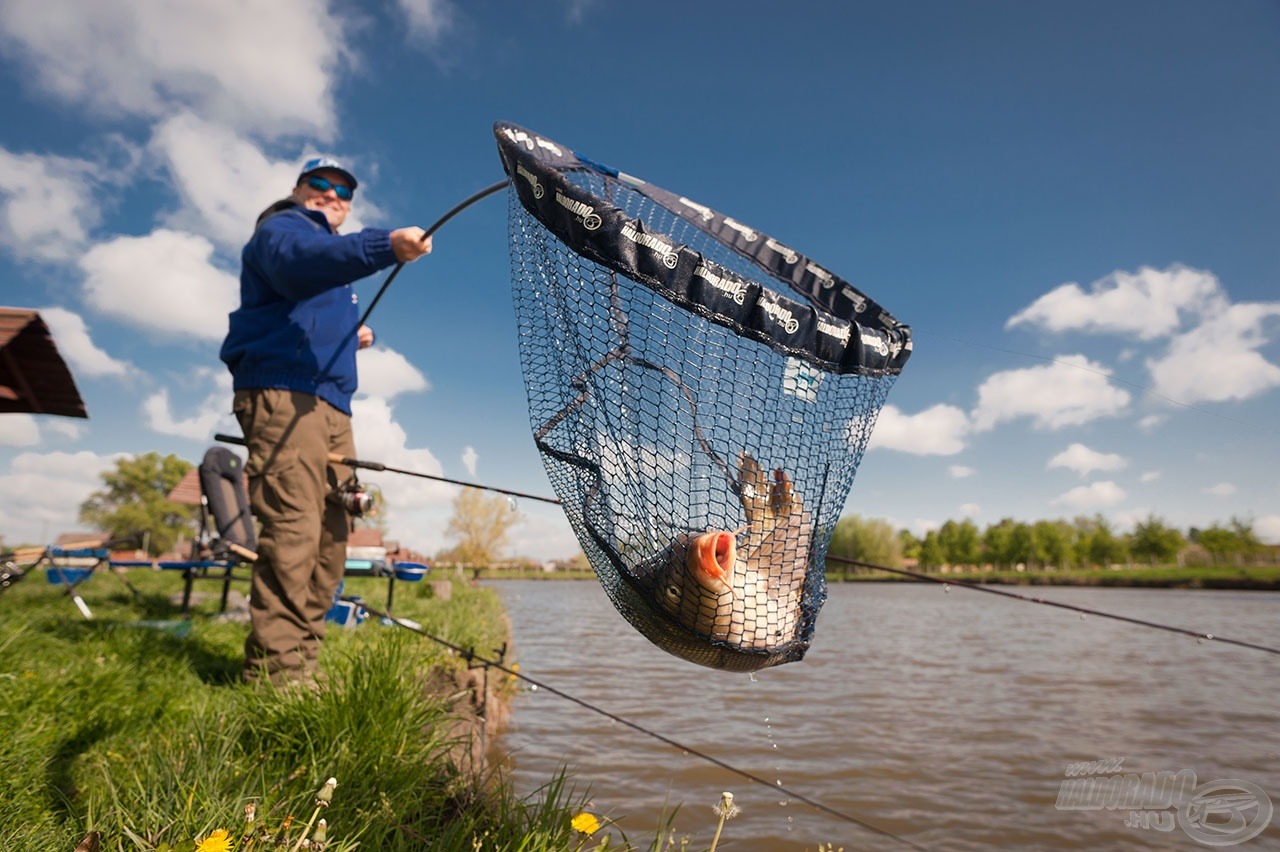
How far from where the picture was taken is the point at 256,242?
3176mm

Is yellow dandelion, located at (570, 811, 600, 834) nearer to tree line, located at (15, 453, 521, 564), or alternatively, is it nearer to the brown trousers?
the brown trousers

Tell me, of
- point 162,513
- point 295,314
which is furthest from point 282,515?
point 162,513

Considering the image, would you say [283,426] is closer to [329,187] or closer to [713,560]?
[329,187]

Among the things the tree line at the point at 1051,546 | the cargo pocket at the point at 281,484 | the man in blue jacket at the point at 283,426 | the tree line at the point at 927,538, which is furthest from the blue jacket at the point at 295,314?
the tree line at the point at 1051,546

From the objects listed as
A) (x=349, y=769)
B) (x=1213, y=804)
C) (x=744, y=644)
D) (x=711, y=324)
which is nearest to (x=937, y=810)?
(x=1213, y=804)

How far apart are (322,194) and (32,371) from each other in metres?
3.69

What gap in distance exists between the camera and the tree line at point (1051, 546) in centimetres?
5978

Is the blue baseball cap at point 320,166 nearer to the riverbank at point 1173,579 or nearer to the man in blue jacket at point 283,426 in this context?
the man in blue jacket at point 283,426

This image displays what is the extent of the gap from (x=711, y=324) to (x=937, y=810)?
3.94m

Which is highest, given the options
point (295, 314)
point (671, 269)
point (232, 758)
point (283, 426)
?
point (295, 314)

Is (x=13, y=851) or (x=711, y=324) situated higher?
(x=711, y=324)

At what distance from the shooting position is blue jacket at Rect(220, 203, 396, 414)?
9.59 feet

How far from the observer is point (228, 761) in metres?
2.31

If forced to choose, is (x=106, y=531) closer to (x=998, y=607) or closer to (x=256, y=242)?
(x=998, y=607)
